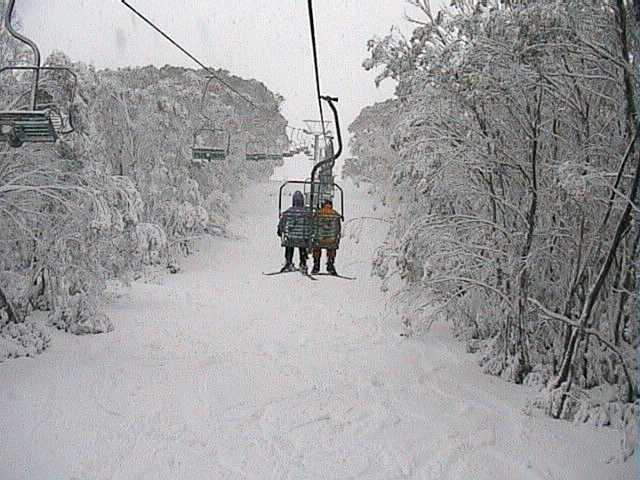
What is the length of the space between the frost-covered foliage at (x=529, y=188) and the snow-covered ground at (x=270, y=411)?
3.04 ft

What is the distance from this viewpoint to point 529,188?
33.0 feet

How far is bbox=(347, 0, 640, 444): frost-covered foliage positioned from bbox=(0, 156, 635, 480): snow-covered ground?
0.93 meters

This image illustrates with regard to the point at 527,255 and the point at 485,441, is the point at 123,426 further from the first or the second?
the point at 527,255

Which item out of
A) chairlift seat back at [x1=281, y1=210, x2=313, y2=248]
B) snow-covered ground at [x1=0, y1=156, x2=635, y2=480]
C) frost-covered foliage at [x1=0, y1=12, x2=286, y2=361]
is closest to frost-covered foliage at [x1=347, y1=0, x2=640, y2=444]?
snow-covered ground at [x1=0, y1=156, x2=635, y2=480]

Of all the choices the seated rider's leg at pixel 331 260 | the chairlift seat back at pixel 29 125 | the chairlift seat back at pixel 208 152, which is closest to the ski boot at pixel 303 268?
the seated rider's leg at pixel 331 260

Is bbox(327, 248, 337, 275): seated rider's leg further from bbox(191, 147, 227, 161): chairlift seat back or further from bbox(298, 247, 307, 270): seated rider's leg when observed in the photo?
bbox(191, 147, 227, 161): chairlift seat back

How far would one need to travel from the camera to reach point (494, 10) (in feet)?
27.0

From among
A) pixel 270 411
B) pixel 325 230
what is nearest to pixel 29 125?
pixel 325 230

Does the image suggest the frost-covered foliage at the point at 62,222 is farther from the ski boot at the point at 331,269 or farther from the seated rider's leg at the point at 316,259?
the ski boot at the point at 331,269

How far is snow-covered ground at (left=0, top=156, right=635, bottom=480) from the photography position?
330 inches

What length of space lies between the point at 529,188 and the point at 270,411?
5001 millimetres

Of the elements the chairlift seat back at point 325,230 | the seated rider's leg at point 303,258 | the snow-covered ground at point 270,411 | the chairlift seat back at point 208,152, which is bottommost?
the snow-covered ground at point 270,411

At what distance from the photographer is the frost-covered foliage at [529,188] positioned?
7.73 metres

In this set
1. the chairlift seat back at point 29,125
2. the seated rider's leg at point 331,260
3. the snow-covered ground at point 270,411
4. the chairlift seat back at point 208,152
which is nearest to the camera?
the chairlift seat back at point 29,125
